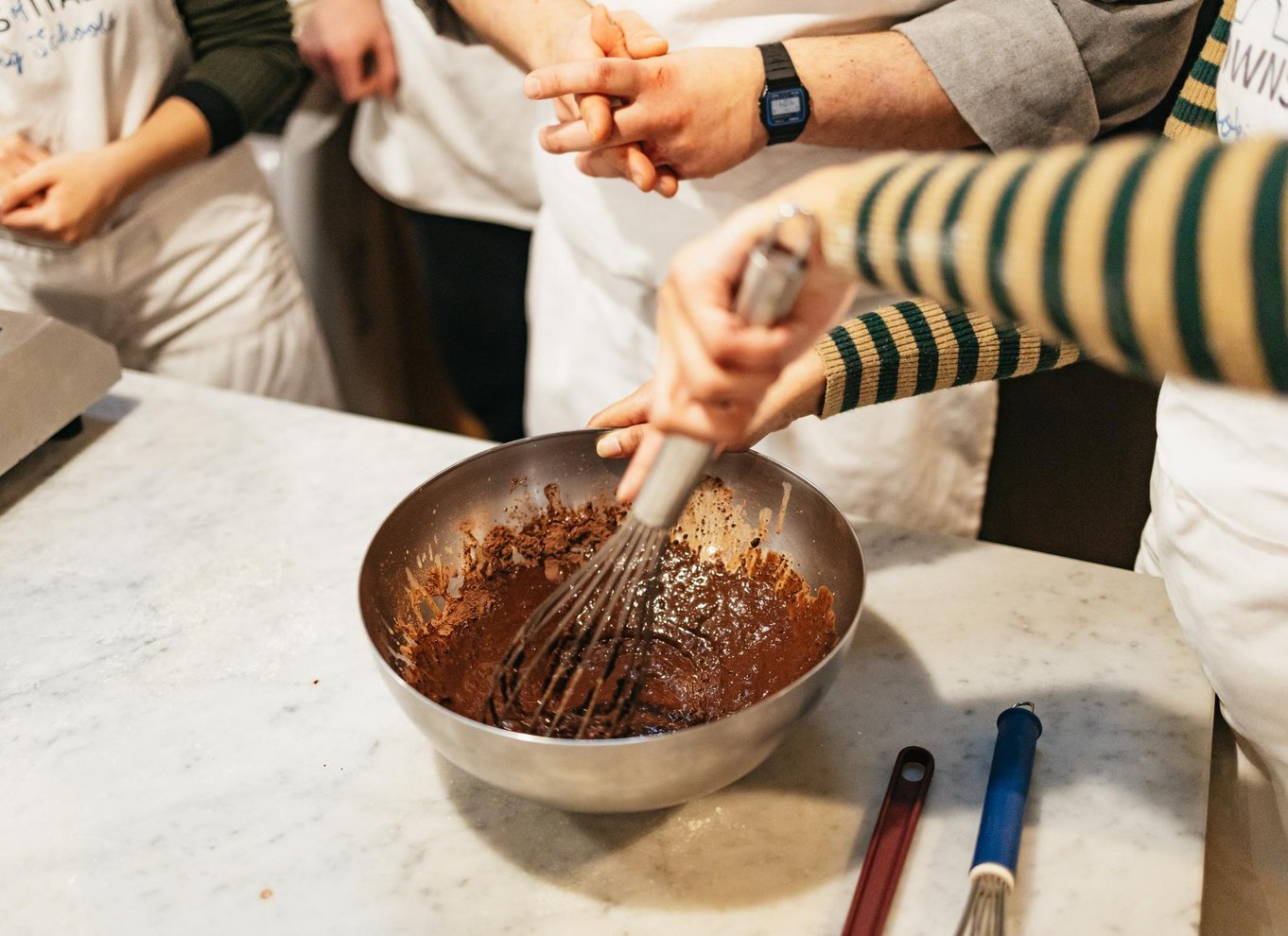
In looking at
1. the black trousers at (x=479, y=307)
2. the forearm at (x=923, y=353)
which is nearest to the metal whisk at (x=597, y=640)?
the forearm at (x=923, y=353)

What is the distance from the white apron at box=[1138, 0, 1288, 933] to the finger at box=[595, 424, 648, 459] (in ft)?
1.27

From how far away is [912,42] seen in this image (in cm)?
93

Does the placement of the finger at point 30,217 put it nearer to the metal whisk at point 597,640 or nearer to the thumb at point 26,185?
the thumb at point 26,185

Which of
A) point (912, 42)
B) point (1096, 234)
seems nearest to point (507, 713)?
point (1096, 234)

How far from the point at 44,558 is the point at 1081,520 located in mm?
1195

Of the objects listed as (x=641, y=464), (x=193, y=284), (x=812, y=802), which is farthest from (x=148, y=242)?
(x=812, y=802)

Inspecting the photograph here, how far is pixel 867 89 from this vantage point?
0.93 metres

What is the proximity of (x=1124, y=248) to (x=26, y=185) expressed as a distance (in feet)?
3.85

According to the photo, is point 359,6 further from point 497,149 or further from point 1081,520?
point 1081,520

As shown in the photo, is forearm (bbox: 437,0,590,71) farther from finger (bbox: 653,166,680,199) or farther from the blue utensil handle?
the blue utensil handle

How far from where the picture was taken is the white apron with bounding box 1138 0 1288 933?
67 cm

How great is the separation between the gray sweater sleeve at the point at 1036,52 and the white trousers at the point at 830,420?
1.06 ft

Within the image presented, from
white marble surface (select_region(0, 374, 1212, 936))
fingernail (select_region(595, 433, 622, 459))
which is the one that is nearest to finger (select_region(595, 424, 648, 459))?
fingernail (select_region(595, 433, 622, 459))

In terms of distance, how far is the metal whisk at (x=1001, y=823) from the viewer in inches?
23.1
